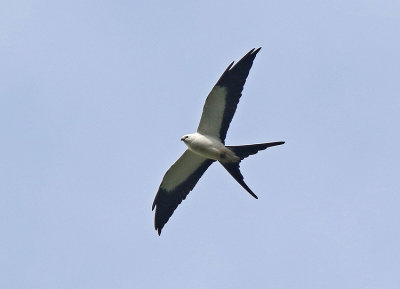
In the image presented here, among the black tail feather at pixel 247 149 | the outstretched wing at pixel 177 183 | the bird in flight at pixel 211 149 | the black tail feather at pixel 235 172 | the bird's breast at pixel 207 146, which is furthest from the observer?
the outstretched wing at pixel 177 183

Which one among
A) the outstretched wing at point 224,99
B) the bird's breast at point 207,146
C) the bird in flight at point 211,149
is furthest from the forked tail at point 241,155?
the outstretched wing at point 224,99

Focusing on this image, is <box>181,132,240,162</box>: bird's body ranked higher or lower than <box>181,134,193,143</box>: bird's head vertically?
lower

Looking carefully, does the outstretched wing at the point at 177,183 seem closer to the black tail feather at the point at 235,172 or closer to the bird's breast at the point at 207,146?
the bird's breast at the point at 207,146

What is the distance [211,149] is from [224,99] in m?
1.14

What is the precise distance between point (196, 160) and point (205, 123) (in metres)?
1.11

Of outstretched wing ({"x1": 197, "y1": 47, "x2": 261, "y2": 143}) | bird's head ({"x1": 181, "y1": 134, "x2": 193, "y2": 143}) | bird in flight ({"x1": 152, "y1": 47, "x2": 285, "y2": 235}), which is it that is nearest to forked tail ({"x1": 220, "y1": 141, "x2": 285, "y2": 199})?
bird in flight ({"x1": 152, "y1": 47, "x2": 285, "y2": 235})

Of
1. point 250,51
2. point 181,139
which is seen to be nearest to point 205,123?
point 181,139

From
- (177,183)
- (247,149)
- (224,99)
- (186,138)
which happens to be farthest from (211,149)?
(177,183)

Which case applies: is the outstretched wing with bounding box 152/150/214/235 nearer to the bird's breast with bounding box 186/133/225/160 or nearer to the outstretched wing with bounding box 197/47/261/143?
the bird's breast with bounding box 186/133/225/160

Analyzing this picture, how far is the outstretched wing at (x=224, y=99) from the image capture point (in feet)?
67.1

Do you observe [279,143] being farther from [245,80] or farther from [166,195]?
[166,195]

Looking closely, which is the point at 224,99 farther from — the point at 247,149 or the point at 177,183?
the point at 177,183

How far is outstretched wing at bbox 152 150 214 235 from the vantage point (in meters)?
21.8

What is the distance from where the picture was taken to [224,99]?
67.7 feet
